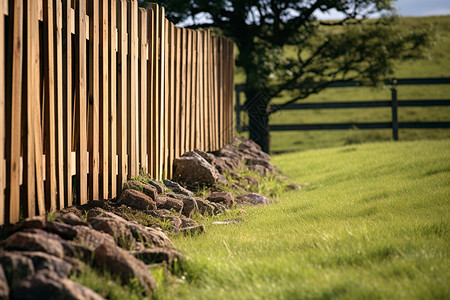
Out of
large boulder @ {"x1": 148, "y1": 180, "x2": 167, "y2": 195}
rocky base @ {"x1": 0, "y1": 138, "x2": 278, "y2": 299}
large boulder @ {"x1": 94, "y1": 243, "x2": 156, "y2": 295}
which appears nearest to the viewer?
rocky base @ {"x1": 0, "y1": 138, "x2": 278, "y2": 299}

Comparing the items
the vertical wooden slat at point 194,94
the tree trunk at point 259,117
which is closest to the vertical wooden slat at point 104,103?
the vertical wooden slat at point 194,94

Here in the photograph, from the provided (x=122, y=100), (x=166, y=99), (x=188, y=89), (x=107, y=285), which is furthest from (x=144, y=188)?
(x=188, y=89)

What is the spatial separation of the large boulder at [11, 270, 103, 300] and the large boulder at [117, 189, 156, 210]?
6.24ft

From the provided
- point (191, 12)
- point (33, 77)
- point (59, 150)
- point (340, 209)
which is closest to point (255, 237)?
point (340, 209)

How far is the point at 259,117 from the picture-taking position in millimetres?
12078

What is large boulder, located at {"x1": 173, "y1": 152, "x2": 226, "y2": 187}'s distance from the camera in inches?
244

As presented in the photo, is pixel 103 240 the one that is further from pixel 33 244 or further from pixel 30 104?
pixel 30 104

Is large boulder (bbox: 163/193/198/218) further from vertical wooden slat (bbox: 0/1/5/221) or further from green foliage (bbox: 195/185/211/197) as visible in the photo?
vertical wooden slat (bbox: 0/1/5/221)

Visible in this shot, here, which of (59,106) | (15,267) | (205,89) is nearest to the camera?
(15,267)

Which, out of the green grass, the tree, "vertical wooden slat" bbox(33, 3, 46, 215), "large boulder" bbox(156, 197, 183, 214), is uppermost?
the tree

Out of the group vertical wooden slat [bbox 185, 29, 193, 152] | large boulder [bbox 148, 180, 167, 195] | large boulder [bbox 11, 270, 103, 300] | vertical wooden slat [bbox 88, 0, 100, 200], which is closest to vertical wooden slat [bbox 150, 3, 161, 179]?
large boulder [bbox 148, 180, 167, 195]

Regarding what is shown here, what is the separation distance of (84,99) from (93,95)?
17cm

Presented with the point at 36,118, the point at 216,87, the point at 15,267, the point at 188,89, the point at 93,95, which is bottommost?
the point at 15,267

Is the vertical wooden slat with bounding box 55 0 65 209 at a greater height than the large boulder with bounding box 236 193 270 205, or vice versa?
the vertical wooden slat with bounding box 55 0 65 209
